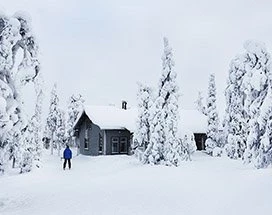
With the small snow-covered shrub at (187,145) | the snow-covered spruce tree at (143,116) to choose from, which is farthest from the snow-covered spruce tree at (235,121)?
the snow-covered spruce tree at (143,116)

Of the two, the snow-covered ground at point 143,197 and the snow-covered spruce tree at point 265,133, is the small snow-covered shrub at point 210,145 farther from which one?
the snow-covered ground at point 143,197

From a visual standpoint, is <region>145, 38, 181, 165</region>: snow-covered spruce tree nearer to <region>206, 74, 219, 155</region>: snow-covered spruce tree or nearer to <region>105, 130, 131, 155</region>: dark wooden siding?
<region>105, 130, 131, 155</region>: dark wooden siding

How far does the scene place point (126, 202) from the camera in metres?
11.4

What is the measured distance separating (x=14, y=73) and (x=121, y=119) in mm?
24865

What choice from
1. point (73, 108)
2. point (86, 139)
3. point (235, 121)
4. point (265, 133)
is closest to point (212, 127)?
point (235, 121)

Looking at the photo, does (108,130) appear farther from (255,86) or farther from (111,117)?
(255,86)

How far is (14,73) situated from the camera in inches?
515

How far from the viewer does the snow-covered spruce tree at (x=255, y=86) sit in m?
20.8

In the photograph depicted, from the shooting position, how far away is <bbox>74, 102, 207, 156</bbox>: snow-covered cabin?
35969mm

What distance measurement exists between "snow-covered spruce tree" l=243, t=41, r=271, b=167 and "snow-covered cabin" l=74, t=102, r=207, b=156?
12.5 m

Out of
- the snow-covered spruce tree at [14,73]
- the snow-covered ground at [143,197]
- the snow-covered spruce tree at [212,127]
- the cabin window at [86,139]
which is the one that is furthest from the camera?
the cabin window at [86,139]

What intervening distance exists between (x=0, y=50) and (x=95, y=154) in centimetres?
2674

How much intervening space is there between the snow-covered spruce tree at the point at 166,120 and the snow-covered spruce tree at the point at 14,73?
13.2m

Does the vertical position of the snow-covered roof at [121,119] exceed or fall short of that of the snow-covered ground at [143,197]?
it exceeds it
